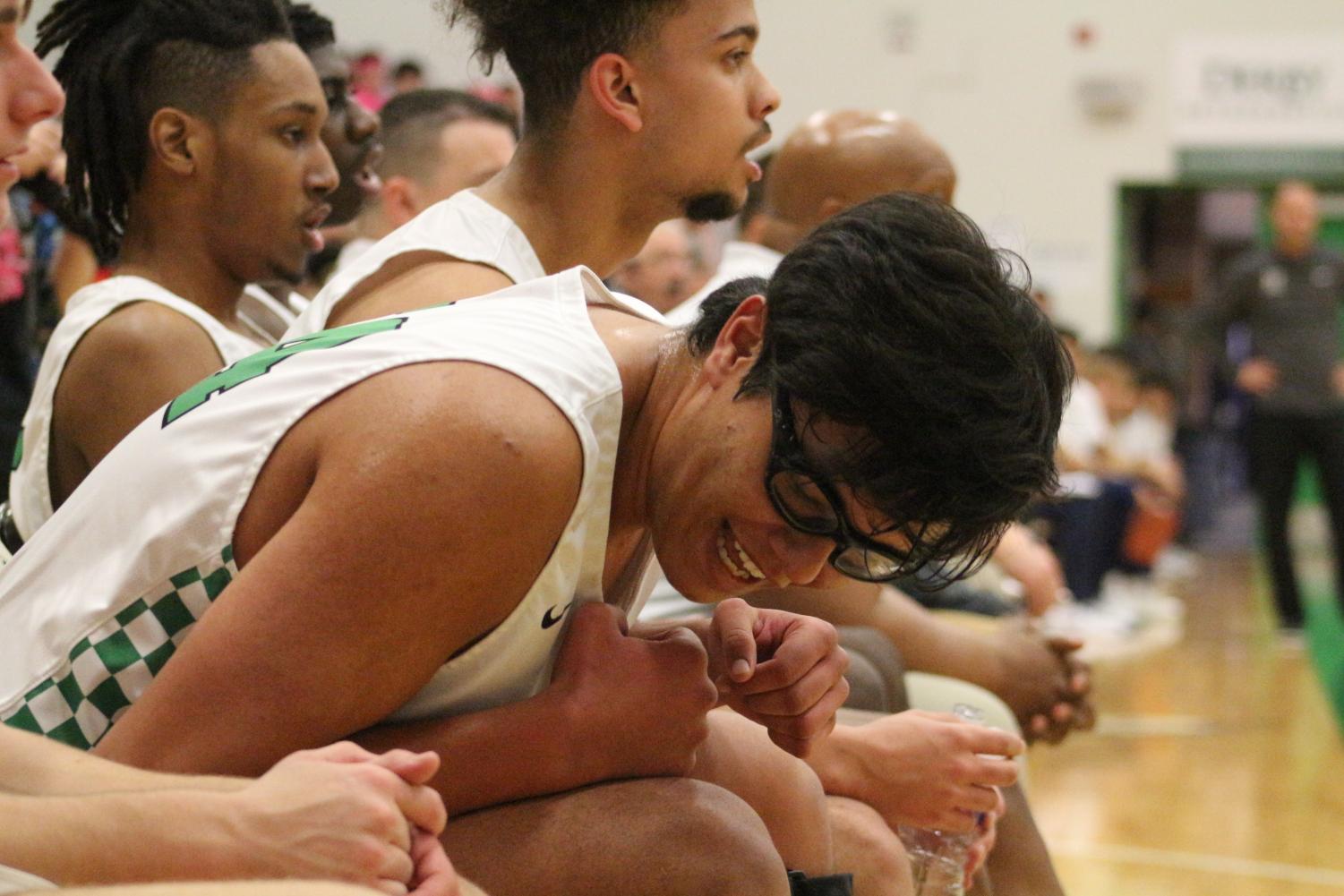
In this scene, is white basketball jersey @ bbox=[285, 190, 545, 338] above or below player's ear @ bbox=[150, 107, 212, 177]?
below

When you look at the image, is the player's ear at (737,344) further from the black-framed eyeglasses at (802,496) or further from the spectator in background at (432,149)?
the spectator in background at (432,149)

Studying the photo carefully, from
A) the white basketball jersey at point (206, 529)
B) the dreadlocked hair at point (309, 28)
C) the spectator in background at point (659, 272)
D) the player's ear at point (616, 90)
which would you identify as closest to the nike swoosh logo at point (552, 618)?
the white basketball jersey at point (206, 529)

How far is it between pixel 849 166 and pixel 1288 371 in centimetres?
530

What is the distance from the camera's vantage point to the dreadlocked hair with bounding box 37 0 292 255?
2047 millimetres

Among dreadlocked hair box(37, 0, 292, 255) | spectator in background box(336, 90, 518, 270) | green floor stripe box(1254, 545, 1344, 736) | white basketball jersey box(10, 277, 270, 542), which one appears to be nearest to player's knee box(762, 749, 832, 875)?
white basketball jersey box(10, 277, 270, 542)

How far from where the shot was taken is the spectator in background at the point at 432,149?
3062 millimetres

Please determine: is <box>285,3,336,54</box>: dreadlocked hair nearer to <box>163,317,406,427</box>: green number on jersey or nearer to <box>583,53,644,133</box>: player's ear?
<box>583,53,644,133</box>: player's ear

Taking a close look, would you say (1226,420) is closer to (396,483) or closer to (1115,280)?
(1115,280)

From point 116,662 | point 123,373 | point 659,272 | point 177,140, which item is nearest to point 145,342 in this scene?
point 123,373

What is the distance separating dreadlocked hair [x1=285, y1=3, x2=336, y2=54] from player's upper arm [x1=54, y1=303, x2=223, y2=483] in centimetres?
78

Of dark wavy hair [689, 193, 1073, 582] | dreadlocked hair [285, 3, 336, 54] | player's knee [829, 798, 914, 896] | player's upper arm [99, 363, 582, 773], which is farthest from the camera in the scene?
dreadlocked hair [285, 3, 336, 54]

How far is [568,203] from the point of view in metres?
1.88

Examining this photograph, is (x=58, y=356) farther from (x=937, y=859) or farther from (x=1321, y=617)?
(x=1321, y=617)

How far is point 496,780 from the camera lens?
1.21 m
